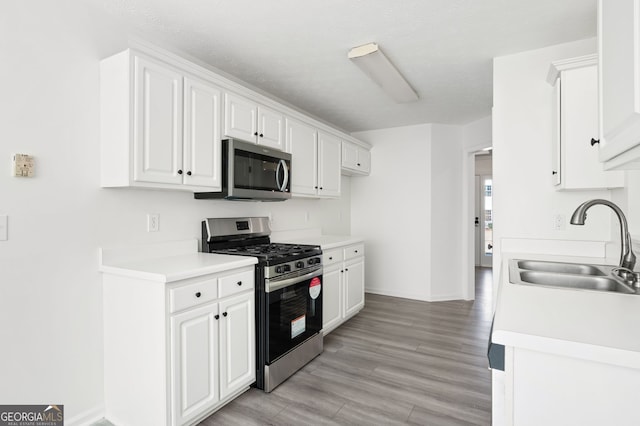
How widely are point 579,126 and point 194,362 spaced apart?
2797 millimetres

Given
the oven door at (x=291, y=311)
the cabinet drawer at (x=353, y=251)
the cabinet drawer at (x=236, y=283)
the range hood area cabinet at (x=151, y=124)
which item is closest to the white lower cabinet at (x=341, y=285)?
the cabinet drawer at (x=353, y=251)

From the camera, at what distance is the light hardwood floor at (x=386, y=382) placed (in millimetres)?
2109

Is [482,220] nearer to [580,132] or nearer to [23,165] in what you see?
[580,132]

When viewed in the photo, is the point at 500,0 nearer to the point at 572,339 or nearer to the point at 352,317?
the point at 572,339

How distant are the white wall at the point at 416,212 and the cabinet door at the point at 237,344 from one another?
3.11 m

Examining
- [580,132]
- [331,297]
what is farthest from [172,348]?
[580,132]

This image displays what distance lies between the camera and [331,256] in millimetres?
3430

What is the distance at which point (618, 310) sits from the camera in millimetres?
1175

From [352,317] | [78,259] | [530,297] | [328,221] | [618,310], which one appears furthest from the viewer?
[328,221]

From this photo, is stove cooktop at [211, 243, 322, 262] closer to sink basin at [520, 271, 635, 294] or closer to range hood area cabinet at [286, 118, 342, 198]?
range hood area cabinet at [286, 118, 342, 198]

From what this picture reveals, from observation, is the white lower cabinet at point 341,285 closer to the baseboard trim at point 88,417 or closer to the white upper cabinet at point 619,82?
the baseboard trim at point 88,417

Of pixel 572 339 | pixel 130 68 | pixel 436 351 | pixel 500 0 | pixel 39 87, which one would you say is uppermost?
→ pixel 500 0

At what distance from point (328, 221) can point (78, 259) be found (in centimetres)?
315

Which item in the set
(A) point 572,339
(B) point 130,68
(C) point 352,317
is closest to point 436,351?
(C) point 352,317
